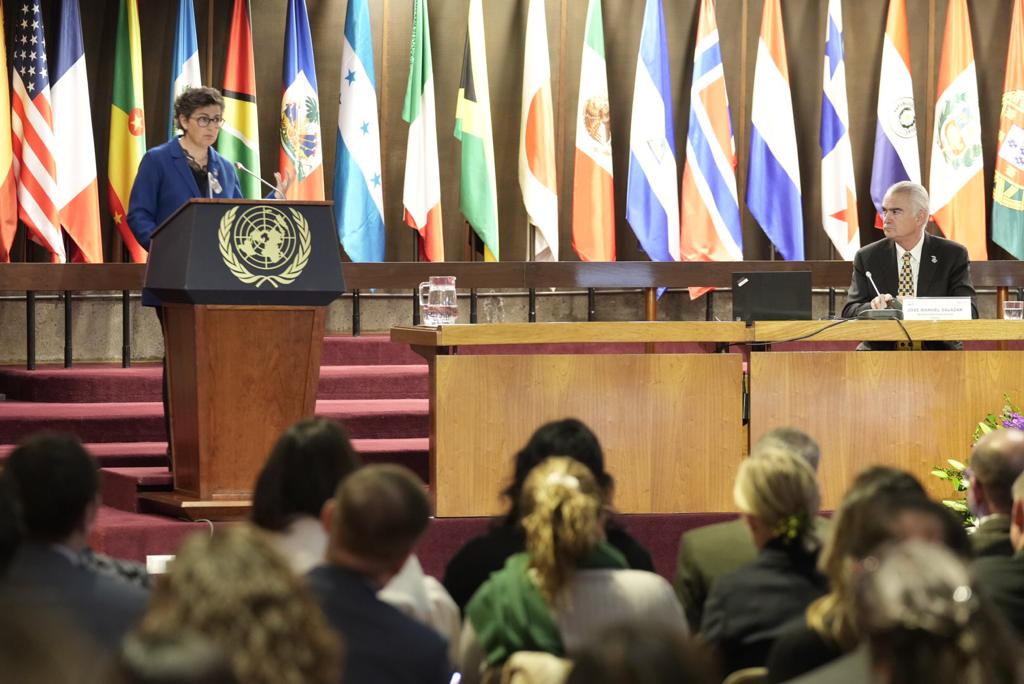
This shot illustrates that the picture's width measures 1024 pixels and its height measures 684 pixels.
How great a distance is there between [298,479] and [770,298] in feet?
8.30

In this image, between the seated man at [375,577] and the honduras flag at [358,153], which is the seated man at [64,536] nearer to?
the seated man at [375,577]

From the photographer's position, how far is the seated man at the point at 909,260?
5758 millimetres

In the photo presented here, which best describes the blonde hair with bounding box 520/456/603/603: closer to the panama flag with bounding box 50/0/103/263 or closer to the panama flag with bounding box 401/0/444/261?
the panama flag with bounding box 50/0/103/263

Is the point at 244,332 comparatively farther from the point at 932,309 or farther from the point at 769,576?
the point at 932,309

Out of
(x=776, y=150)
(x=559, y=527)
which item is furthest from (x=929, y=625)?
(x=776, y=150)

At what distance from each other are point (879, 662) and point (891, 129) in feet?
25.3

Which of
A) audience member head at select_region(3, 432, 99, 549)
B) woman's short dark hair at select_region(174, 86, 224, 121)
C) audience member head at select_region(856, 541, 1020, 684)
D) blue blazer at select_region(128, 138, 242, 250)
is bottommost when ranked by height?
audience member head at select_region(856, 541, 1020, 684)

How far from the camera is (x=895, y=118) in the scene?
8.88m

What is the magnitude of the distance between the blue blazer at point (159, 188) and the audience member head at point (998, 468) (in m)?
2.94

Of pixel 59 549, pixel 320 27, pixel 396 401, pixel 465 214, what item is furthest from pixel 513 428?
pixel 320 27

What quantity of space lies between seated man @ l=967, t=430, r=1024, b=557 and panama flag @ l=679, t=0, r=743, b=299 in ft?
18.4

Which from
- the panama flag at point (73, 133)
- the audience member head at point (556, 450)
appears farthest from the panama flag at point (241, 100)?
the audience member head at point (556, 450)

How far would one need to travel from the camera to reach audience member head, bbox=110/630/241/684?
49.5 inches

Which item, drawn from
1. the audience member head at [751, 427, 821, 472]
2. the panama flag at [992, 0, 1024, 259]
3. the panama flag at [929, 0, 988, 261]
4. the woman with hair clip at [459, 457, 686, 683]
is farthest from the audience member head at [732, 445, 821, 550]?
the panama flag at [992, 0, 1024, 259]
